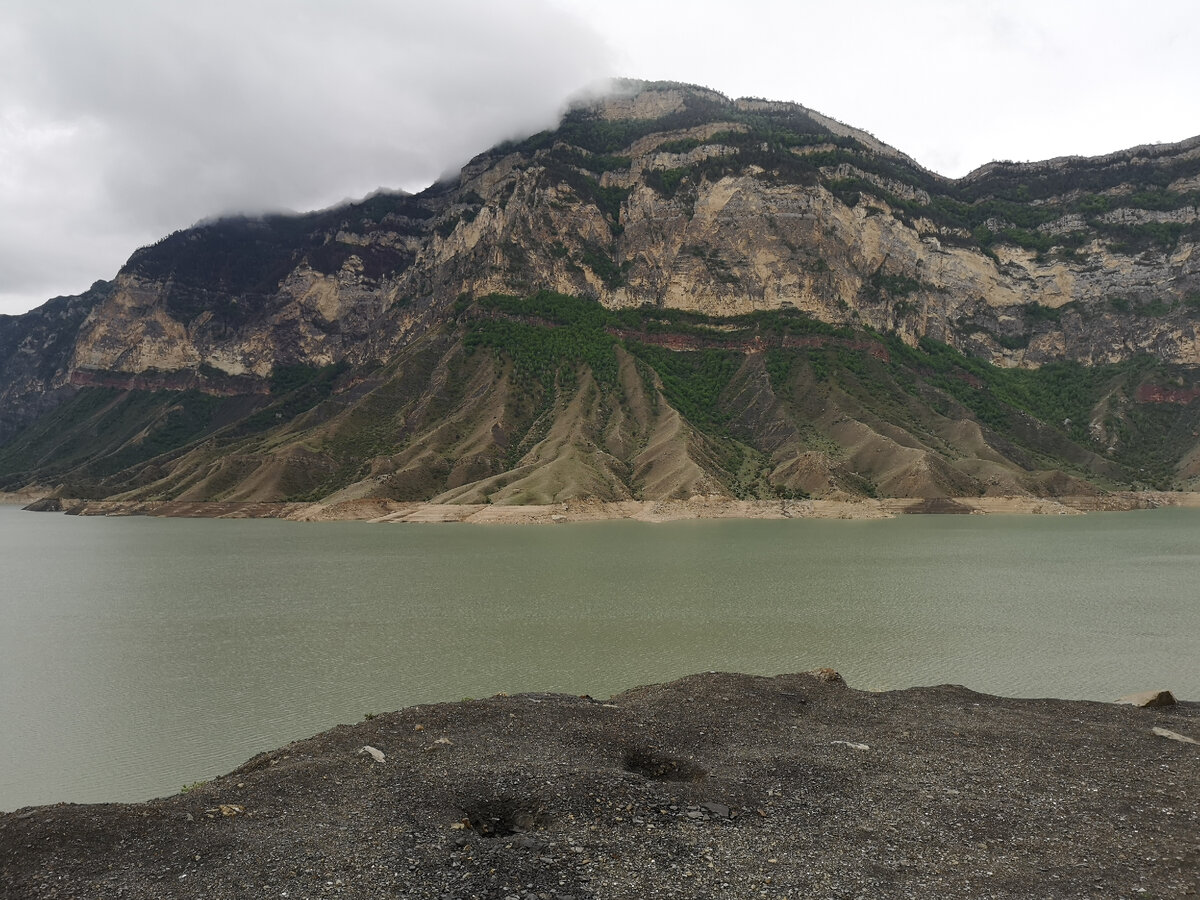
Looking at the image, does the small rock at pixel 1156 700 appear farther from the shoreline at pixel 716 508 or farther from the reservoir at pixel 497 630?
the shoreline at pixel 716 508

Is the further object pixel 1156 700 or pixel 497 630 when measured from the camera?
pixel 497 630

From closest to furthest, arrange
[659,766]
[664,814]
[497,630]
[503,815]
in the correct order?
[664,814] < [503,815] < [659,766] < [497,630]

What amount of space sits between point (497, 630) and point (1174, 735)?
3100 centimetres

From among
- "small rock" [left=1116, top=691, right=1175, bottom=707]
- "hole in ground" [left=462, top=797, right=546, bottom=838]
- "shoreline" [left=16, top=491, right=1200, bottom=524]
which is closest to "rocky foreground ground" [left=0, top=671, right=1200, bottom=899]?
"hole in ground" [left=462, top=797, right=546, bottom=838]

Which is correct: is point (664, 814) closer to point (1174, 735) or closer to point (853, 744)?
point (853, 744)

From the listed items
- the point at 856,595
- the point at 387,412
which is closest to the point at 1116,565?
the point at 856,595

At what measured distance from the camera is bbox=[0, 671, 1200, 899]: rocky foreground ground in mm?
13555

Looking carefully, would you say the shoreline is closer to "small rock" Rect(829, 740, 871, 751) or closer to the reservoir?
the reservoir

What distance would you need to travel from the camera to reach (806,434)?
162 meters

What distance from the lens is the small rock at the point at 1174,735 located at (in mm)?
21062

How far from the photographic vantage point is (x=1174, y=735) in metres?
21.5

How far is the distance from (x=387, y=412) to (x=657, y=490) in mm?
81615

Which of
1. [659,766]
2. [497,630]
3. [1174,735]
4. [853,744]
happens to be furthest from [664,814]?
[497,630]

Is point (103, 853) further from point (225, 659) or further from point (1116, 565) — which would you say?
point (1116, 565)
